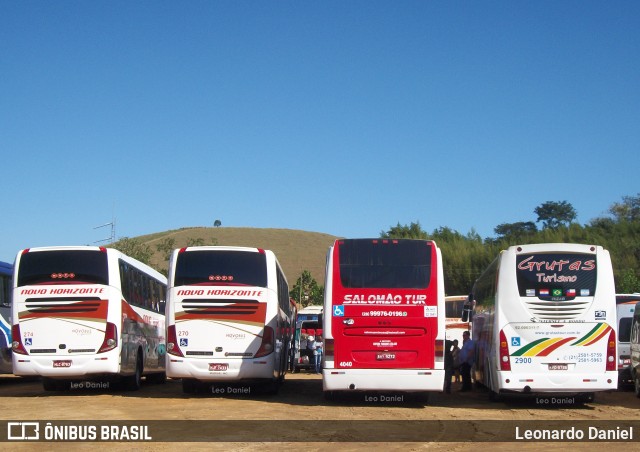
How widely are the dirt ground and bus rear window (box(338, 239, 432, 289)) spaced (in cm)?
244

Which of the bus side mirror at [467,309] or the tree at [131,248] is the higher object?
the tree at [131,248]

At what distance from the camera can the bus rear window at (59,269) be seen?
19844 millimetres

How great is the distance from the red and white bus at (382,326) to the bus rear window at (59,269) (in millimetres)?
5556

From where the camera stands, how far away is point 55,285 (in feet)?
65.1

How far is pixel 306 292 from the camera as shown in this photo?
92000mm

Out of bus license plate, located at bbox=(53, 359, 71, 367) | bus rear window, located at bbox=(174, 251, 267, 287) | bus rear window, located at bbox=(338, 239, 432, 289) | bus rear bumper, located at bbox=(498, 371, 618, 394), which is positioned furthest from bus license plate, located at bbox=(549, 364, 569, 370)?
bus license plate, located at bbox=(53, 359, 71, 367)

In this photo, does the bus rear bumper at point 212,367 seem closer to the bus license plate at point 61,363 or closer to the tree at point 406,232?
the bus license plate at point 61,363

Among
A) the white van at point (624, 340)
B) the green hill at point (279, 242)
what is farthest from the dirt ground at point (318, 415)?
the green hill at point (279, 242)

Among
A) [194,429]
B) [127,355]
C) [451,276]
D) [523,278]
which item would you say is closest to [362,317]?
[523,278]

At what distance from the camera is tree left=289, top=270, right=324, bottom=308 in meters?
90.7

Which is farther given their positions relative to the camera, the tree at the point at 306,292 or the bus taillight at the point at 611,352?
the tree at the point at 306,292

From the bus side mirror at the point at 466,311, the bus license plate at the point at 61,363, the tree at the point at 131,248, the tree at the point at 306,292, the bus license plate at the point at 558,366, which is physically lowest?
the bus license plate at the point at 61,363

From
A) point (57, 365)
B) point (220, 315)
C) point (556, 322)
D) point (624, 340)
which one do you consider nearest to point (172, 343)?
point (220, 315)

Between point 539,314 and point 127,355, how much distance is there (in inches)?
375
